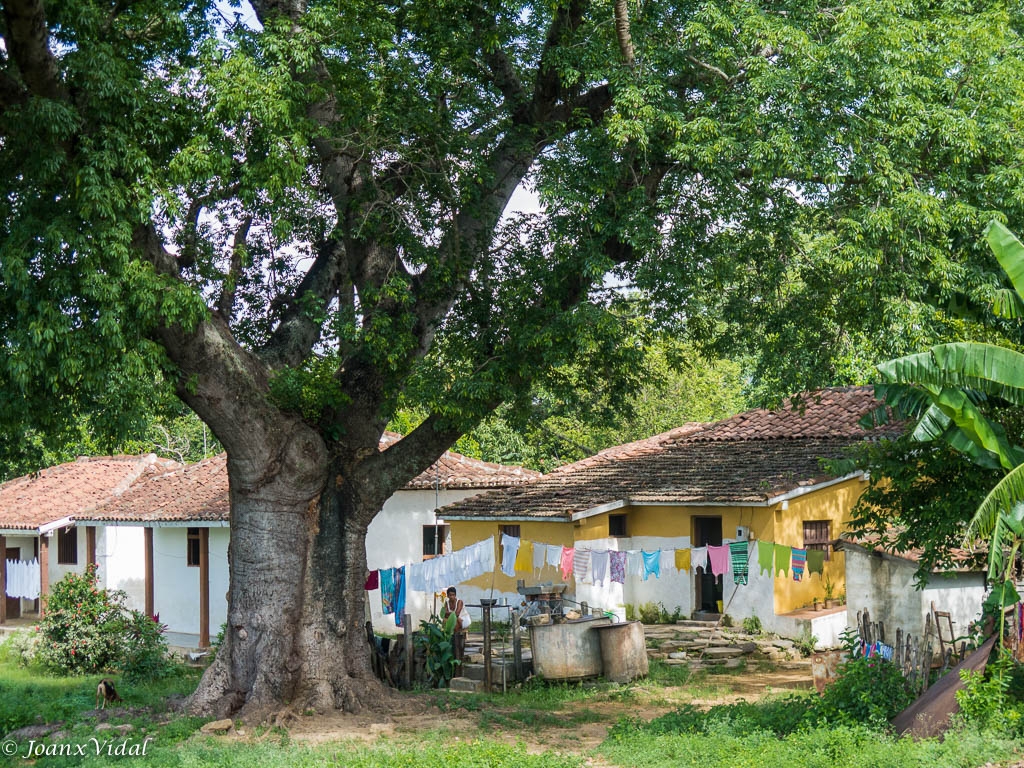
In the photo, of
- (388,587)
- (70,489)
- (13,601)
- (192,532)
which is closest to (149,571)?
(192,532)

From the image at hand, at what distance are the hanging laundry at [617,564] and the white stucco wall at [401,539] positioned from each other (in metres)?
6.77

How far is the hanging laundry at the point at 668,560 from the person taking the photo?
67.7 ft

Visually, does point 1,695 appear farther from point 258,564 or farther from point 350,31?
point 350,31

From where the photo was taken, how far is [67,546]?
2775 centimetres

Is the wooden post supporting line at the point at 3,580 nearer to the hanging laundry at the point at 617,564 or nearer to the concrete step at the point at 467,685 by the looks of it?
the concrete step at the point at 467,685

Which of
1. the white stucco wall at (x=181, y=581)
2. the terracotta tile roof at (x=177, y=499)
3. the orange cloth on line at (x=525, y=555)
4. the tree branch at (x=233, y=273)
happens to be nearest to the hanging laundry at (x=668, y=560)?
the orange cloth on line at (x=525, y=555)

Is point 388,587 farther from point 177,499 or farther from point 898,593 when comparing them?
point 177,499

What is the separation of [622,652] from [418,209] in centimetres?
754

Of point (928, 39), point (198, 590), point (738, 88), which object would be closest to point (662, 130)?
point (738, 88)

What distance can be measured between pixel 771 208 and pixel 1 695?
1335 cm

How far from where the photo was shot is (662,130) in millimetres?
11930

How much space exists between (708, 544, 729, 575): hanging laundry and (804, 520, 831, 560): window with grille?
396cm

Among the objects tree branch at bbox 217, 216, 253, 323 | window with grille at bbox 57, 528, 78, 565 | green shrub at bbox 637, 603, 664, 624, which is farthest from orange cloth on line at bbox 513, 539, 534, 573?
window with grille at bbox 57, 528, 78, 565

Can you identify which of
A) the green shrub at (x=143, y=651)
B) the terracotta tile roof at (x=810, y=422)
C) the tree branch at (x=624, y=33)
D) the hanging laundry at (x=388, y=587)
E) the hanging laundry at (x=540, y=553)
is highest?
the tree branch at (x=624, y=33)
